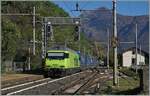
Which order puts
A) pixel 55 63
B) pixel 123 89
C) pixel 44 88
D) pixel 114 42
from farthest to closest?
pixel 55 63 < pixel 114 42 < pixel 44 88 < pixel 123 89

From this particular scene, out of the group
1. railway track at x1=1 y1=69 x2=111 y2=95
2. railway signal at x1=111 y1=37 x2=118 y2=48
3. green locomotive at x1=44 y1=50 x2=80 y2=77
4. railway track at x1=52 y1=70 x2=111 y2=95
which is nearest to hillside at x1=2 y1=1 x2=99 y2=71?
green locomotive at x1=44 y1=50 x2=80 y2=77

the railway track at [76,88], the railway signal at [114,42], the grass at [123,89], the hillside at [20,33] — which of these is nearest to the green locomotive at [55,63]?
the railway track at [76,88]

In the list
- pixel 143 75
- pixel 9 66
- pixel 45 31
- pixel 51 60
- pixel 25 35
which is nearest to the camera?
pixel 143 75

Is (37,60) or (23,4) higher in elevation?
(23,4)

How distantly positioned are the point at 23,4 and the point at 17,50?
16660 mm

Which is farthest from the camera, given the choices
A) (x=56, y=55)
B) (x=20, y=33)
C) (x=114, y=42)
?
(x=20, y=33)

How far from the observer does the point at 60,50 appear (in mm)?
46250

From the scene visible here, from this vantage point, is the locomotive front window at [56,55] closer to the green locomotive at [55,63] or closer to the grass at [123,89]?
the green locomotive at [55,63]

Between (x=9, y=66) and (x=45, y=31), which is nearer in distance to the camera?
(x=45, y=31)

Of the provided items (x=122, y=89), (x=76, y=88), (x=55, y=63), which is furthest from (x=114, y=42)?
(x=55, y=63)

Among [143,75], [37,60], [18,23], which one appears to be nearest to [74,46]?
[18,23]

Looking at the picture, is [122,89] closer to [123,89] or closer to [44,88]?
[123,89]

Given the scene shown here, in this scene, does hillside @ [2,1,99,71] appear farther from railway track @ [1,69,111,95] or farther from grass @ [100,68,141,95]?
grass @ [100,68,141,95]

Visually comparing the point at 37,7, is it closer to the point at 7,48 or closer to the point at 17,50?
the point at 17,50
